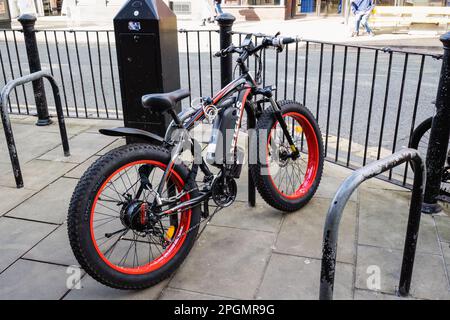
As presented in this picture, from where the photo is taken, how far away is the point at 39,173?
473cm

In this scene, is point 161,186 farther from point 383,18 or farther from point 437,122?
point 383,18

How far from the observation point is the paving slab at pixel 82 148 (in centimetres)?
511

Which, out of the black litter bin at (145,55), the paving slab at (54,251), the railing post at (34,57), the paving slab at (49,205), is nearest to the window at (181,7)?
the railing post at (34,57)

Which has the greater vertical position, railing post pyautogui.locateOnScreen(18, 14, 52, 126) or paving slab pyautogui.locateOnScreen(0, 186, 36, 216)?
railing post pyautogui.locateOnScreen(18, 14, 52, 126)

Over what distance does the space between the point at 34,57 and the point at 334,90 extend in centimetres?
514

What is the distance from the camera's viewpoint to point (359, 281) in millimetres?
2990

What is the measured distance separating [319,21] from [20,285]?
22074mm

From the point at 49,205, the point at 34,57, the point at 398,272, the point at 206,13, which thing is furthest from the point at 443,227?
the point at 206,13

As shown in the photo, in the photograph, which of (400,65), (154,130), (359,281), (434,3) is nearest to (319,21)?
(434,3)

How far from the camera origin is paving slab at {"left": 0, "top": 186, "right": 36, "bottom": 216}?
4.02 metres

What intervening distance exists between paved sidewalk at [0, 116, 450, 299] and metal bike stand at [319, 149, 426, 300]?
1.62ft

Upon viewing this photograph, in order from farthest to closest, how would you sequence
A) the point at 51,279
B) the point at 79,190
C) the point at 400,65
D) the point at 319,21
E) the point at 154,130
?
the point at 319,21, the point at 400,65, the point at 154,130, the point at 51,279, the point at 79,190

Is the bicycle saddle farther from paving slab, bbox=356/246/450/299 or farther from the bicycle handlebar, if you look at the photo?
paving slab, bbox=356/246/450/299

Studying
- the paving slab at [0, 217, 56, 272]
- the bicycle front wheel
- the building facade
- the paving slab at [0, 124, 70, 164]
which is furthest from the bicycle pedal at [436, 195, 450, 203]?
the building facade
